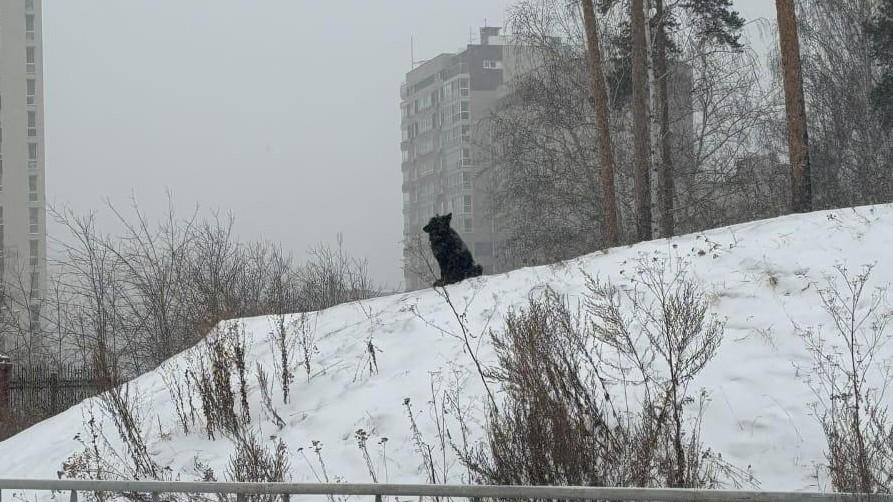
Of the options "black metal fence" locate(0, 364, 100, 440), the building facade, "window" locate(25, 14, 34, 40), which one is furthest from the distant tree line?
"window" locate(25, 14, 34, 40)

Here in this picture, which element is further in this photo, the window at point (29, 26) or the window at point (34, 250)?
the window at point (29, 26)

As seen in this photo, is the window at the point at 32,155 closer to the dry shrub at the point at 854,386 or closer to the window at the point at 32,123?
the window at the point at 32,123

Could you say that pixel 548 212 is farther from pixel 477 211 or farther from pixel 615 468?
pixel 477 211

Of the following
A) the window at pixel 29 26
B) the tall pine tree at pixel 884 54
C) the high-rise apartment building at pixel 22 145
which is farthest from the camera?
the window at pixel 29 26

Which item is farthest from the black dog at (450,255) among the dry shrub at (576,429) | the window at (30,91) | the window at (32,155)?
the window at (30,91)

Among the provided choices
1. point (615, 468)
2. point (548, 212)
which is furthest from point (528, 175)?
point (615, 468)

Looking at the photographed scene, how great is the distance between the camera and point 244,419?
10781mm

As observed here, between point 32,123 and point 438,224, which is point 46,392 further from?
point 32,123

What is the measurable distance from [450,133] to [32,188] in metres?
A: 37.3

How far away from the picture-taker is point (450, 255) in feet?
49.0

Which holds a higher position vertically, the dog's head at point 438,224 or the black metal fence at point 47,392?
the dog's head at point 438,224

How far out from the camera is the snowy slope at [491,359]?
29.8ft

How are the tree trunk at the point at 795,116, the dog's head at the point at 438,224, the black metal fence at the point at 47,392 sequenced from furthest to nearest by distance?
the black metal fence at the point at 47,392, the tree trunk at the point at 795,116, the dog's head at the point at 438,224

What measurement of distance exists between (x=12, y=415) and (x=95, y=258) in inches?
Result: 414
